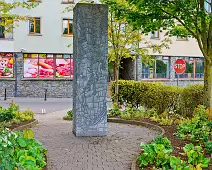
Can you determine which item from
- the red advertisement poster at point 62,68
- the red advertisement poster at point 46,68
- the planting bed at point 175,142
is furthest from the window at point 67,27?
the planting bed at point 175,142

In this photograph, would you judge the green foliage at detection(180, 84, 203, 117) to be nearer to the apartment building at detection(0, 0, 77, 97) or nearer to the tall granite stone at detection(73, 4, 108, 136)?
the tall granite stone at detection(73, 4, 108, 136)

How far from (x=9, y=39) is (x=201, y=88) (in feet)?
67.0

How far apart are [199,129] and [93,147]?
245 centimetres

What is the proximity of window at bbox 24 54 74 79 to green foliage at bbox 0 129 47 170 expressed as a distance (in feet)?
78.2

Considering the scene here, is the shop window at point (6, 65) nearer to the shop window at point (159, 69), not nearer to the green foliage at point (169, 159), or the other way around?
the shop window at point (159, 69)

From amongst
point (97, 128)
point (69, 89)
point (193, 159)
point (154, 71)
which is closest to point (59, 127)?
point (97, 128)

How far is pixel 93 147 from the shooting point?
8203 millimetres

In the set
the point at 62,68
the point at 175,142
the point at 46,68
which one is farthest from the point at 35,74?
the point at 175,142

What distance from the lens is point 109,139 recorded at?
927 cm

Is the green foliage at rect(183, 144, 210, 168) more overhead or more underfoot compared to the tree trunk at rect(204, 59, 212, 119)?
more underfoot

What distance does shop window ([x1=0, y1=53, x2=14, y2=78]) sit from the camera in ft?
95.9

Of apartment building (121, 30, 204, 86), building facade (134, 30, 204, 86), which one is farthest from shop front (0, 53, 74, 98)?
building facade (134, 30, 204, 86)

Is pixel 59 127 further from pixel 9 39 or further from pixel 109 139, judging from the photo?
pixel 9 39

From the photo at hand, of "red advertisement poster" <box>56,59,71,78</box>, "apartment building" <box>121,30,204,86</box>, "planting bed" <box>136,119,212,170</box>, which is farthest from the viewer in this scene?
"apartment building" <box>121,30,204,86</box>
